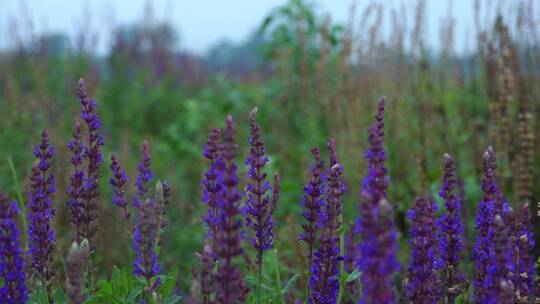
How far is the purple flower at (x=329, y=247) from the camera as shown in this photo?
193cm

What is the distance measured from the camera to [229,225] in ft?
5.32

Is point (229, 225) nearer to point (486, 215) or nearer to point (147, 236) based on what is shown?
point (147, 236)

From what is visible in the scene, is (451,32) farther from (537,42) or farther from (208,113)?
(208,113)

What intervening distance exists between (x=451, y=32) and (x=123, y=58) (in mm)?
6001

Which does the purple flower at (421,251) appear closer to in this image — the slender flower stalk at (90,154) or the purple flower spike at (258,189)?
the purple flower spike at (258,189)

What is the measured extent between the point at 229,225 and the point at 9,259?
583mm

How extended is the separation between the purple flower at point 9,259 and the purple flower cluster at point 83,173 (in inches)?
14.0

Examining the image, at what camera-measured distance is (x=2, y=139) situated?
604 centimetres

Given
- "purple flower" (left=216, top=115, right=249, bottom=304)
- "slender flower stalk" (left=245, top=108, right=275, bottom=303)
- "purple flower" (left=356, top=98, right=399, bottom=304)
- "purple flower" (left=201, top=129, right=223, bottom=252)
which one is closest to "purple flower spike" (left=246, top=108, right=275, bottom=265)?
"slender flower stalk" (left=245, top=108, right=275, bottom=303)

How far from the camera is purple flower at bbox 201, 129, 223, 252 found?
170cm

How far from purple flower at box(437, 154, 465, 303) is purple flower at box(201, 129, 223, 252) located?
2.09 feet

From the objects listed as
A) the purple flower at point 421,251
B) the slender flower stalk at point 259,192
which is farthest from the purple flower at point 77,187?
the purple flower at point 421,251

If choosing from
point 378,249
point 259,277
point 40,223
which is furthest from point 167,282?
point 378,249

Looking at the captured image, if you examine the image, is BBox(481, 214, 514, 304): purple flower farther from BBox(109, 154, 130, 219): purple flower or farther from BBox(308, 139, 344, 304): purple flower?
BBox(109, 154, 130, 219): purple flower
